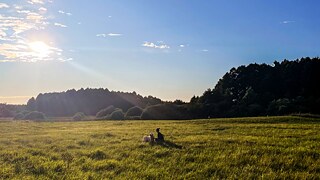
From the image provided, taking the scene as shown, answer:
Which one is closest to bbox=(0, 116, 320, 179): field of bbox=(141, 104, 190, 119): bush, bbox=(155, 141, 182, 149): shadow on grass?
bbox=(155, 141, 182, 149): shadow on grass

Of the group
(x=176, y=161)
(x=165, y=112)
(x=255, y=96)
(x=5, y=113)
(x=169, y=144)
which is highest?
(x=255, y=96)

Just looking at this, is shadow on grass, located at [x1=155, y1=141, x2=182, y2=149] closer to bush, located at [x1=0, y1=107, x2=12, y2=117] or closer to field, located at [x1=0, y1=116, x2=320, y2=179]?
field, located at [x1=0, y1=116, x2=320, y2=179]

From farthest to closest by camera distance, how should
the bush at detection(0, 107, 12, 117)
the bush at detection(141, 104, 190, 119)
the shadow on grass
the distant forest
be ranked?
the bush at detection(0, 107, 12, 117)
the bush at detection(141, 104, 190, 119)
the distant forest
the shadow on grass

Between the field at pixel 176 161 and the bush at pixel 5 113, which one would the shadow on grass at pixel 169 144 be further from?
the bush at pixel 5 113

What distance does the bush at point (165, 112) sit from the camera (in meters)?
74.0

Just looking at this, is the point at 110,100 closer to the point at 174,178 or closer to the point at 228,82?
the point at 228,82

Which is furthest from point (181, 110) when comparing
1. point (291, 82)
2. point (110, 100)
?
point (110, 100)

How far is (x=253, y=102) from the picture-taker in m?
73.0

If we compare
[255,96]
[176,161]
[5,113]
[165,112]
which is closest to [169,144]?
[176,161]

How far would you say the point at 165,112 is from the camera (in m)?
77.7

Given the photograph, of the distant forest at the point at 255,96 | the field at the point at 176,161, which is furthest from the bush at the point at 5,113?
the field at the point at 176,161

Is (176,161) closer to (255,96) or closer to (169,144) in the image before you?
(169,144)

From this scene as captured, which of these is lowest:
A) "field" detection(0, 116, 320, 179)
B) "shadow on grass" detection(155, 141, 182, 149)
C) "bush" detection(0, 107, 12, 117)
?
"field" detection(0, 116, 320, 179)

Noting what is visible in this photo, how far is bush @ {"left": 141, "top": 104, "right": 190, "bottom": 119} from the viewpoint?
74.0 meters
